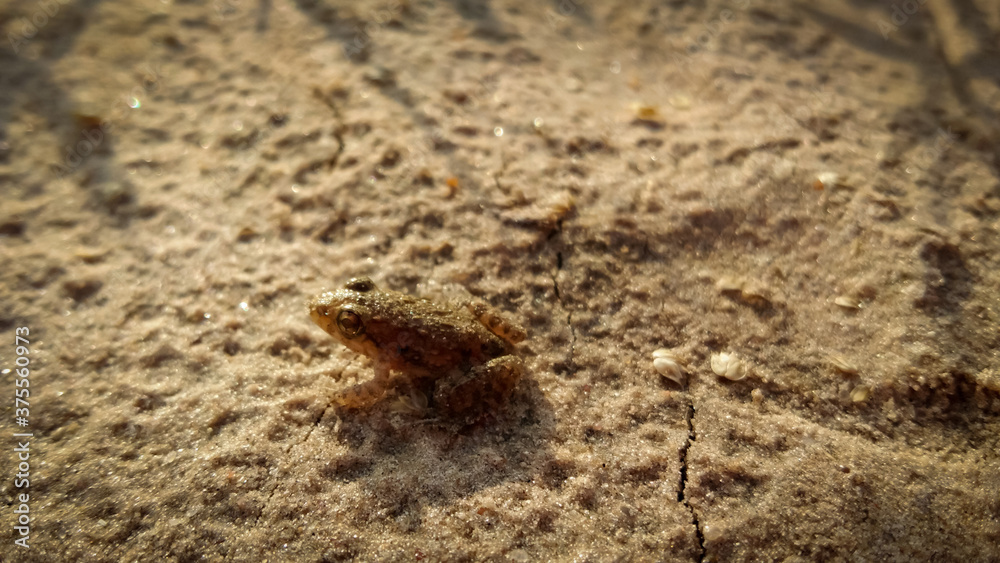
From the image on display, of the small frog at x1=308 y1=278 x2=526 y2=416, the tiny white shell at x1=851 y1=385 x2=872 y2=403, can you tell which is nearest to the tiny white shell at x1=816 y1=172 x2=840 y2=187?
the tiny white shell at x1=851 y1=385 x2=872 y2=403

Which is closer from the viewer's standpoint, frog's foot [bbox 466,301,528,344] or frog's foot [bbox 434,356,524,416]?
frog's foot [bbox 434,356,524,416]

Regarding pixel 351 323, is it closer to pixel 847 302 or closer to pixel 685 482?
pixel 685 482

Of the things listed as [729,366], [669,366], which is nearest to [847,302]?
[729,366]

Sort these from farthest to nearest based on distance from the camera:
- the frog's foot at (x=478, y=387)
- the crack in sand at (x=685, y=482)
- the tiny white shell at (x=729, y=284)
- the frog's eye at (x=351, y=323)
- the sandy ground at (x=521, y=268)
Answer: the tiny white shell at (x=729, y=284) < the frog's eye at (x=351, y=323) < the frog's foot at (x=478, y=387) < the sandy ground at (x=521, y=268) < the crack in sand at (x=685, y=482)

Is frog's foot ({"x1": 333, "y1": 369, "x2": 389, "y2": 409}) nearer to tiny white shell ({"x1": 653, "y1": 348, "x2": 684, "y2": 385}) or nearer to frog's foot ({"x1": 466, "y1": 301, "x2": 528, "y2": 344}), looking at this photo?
frog's foot ({"x1": 466, "y1": 301, "x2": 528, "y2": 344})

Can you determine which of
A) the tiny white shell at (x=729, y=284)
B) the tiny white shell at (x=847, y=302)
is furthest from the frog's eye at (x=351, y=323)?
the tiny white shell at (x=847, y=302)

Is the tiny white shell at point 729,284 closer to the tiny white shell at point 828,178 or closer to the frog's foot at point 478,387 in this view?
the tiny white shell at point 828,178

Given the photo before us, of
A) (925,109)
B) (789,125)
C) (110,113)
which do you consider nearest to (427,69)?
(110,113)

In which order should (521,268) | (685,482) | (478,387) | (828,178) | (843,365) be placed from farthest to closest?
(828,178)
(521,268)
(843,365)
(478,387)
(685,482)
